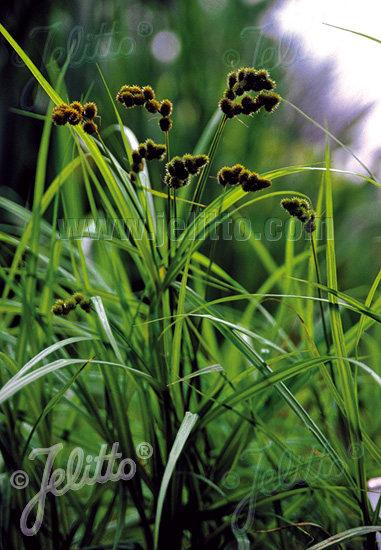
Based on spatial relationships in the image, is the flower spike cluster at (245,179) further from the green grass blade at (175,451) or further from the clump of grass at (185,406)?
the green grass blade at (175,451)

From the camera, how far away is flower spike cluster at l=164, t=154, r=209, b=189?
0.33m

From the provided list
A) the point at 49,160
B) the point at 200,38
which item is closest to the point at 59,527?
the point at 49,160

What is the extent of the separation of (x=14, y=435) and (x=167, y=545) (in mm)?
177

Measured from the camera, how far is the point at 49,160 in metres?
0.91

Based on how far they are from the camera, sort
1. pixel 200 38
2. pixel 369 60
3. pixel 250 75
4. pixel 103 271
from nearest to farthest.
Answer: pixel 250 75 → pixel 369 60 → pixel 103 271 → pixel 200 38

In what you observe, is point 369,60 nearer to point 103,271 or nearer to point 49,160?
point 103,271

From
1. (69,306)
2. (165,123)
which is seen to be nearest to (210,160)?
(165,123)

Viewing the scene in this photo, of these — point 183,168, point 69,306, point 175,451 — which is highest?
point 183,168

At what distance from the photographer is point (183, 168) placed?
0.33 meters

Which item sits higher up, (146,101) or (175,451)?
(146,101)

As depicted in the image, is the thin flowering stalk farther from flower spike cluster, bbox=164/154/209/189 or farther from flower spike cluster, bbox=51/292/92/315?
flower spike cluster, bbox=51/292/92/315

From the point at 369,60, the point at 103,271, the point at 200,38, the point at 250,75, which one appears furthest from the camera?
the point at 200,38

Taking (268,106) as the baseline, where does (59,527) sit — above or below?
below

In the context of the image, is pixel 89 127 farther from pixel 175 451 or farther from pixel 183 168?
pixel 175 451
